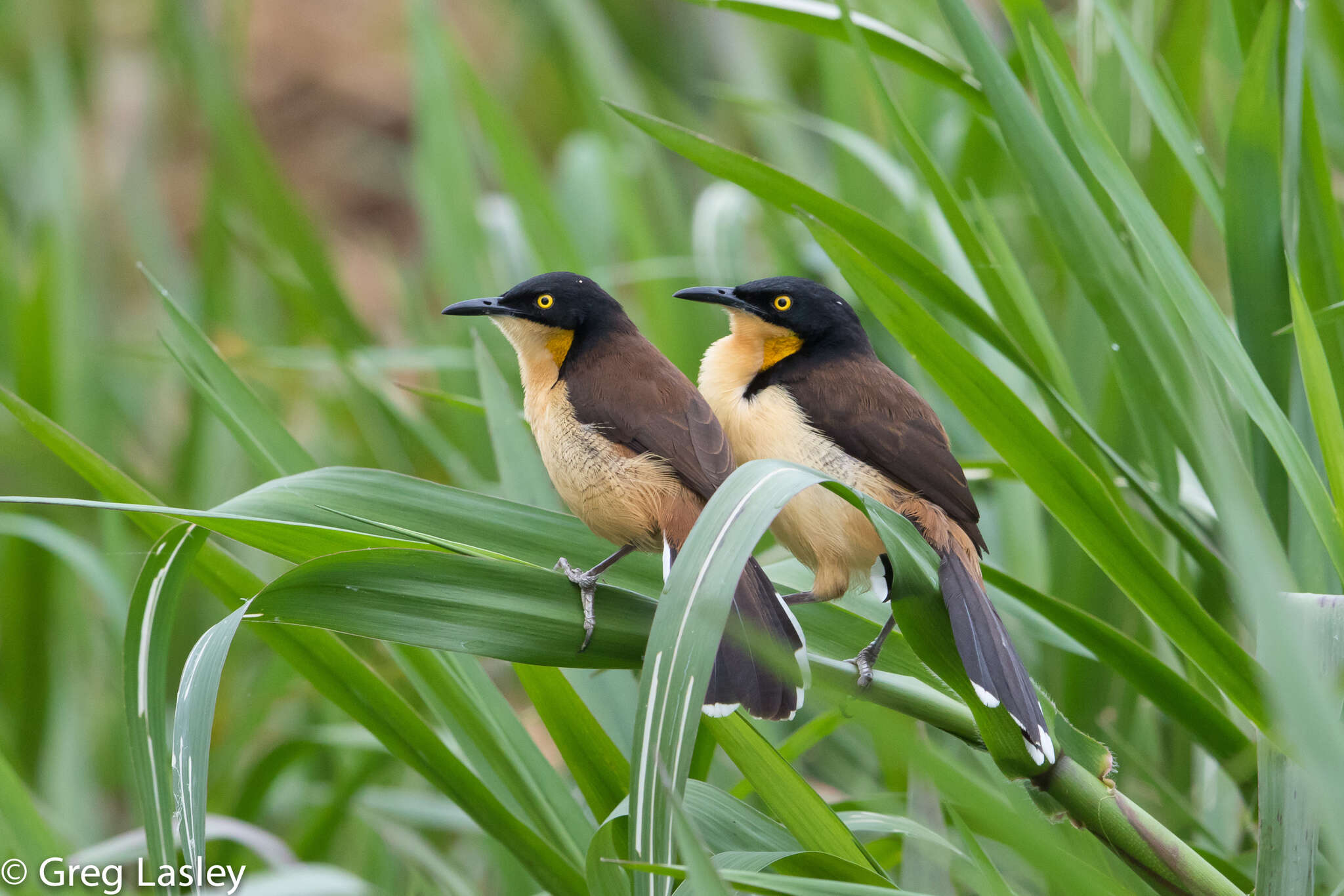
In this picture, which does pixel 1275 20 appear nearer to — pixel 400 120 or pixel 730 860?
pixel 730 860

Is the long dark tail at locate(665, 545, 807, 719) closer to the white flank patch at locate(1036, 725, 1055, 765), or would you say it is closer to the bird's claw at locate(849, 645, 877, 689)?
the bird's claw at locate(849, 645, 877, 689)

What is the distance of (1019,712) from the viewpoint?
100 cm

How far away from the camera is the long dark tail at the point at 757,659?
3.27 ft

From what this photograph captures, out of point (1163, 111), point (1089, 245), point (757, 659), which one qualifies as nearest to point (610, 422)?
point (757, 659)

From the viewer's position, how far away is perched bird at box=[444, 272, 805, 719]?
125cm

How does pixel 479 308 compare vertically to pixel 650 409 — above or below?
above

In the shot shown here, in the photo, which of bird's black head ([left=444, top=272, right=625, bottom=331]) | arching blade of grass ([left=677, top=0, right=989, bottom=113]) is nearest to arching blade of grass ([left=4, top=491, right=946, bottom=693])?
bird's black head ([left=444, top=272, right=625, bottom=331])

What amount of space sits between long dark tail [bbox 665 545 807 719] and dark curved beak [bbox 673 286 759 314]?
1.09ft

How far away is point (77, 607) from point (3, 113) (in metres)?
2.94

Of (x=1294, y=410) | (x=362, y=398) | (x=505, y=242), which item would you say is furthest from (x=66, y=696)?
(x=1294, y=410)

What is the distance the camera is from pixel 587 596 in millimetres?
1124

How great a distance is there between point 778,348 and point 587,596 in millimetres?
391

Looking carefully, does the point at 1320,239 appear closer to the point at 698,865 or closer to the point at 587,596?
the point at 587,596

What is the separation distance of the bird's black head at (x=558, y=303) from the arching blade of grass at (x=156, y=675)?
40 centimetres
